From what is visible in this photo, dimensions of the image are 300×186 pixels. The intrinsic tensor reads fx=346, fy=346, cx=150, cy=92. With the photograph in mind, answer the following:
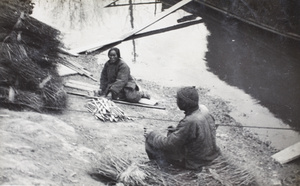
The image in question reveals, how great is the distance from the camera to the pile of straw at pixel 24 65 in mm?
6035

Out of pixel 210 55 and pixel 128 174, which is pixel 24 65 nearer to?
pixel 128 174

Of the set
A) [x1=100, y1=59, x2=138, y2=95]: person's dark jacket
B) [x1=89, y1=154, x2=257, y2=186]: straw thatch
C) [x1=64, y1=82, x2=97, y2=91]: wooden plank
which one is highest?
[x1=100, y1=59, x2=138, y2=95]: person's dark jacket

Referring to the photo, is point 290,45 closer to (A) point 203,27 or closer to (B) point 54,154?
(A) point 203,27

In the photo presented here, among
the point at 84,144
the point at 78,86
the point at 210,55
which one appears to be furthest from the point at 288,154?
the point at 210,55

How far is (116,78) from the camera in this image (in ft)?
26.2

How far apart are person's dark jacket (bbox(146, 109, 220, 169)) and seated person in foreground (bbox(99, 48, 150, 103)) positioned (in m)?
3.02

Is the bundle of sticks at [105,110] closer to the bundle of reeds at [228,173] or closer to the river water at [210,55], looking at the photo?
the bundle of reeds at [228,173]

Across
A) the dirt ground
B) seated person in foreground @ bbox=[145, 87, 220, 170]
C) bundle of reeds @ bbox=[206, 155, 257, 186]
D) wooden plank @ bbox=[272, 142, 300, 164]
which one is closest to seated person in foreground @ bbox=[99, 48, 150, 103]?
the dirt ground

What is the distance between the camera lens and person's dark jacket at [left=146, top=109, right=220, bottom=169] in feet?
14.9

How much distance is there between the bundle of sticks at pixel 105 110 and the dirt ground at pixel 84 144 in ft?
0.43

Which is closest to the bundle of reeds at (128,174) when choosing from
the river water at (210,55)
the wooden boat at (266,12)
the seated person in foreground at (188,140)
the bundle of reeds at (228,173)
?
the seated person in foreground at (188,140)

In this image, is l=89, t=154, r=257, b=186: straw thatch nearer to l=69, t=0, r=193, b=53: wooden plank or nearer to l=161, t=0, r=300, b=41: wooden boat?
l=69, t=0, r=193, b=53: wooden plank

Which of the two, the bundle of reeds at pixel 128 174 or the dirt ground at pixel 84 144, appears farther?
the bundle of reeds at pixel 128 174

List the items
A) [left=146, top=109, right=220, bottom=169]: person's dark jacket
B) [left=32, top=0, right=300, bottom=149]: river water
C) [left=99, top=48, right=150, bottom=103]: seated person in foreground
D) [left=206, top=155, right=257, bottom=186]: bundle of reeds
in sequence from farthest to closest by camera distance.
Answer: [left=32, top=0, right=300, bottom=149]: river water
[left=99, top=48, right=150, bottom=103]: seated person in foreground
[left=206, top=155, right=257, bottom=186]: bundle of reeds
[left=146, top=109, right=220, bottom=169]: person's dark jacket
